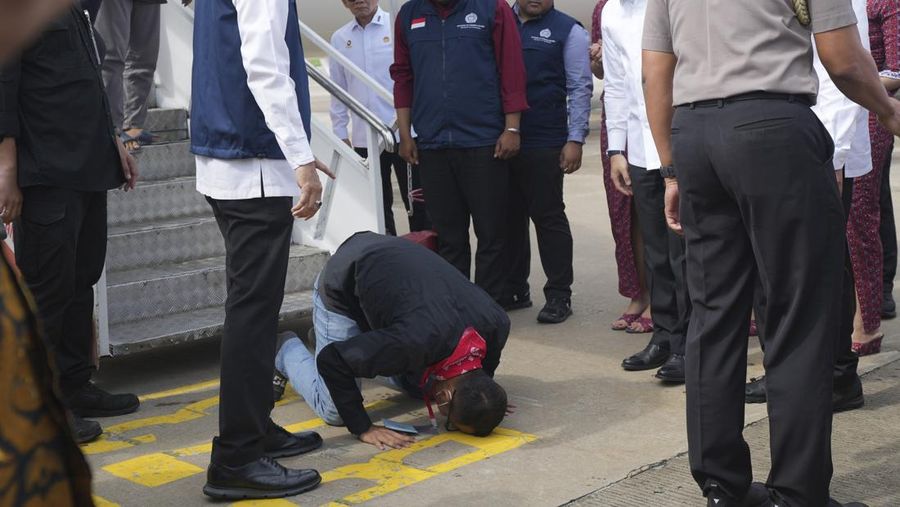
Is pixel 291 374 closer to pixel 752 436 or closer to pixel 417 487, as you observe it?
pixel 417 487

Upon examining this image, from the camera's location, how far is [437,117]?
251 inches

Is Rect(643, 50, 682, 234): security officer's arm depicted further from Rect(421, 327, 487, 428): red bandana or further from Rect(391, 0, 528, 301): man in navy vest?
Rect(391, 0, 528, 301): man in navy vest

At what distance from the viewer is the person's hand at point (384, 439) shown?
438 centimetres

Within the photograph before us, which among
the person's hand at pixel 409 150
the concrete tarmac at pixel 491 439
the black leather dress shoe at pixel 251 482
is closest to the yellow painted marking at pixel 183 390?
the concrete tarmac at pixel 491 439

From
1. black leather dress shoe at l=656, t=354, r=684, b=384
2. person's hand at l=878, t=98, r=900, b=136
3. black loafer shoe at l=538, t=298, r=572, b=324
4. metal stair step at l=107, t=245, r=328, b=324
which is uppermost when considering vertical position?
person's hand at l=878, t=98, r=900, b=136

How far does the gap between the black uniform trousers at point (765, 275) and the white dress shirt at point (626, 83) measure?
6.42 feet

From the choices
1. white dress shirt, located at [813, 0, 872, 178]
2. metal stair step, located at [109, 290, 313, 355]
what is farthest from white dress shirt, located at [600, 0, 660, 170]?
metal stair step, located at [109, 290, 313, 355]

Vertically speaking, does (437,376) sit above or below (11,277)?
below

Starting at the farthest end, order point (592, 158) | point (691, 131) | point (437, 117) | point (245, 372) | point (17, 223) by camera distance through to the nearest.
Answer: point (592, 158)
point (437, 117)
point (17, 223)
point (245, 372)
point (691, 131)

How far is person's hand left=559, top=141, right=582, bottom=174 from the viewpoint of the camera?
21.4 feet

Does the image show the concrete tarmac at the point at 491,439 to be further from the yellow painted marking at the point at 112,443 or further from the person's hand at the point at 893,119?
the person's hand at the point at 893,119

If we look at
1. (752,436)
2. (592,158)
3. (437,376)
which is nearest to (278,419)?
(437,376)

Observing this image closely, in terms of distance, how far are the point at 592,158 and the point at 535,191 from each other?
7818 millimetres

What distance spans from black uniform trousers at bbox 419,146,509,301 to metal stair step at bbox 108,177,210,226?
1270 millimetres
